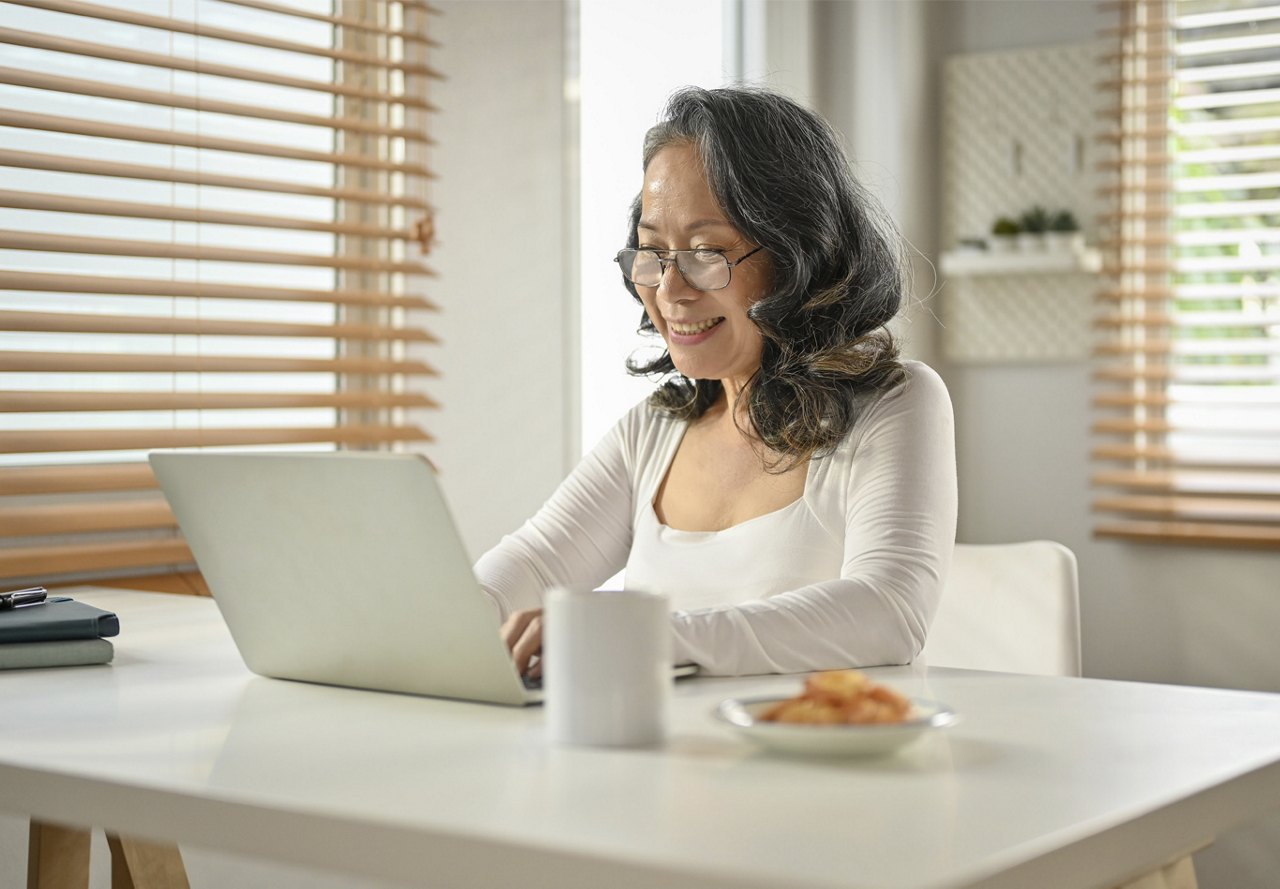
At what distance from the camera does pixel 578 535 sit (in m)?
1.79

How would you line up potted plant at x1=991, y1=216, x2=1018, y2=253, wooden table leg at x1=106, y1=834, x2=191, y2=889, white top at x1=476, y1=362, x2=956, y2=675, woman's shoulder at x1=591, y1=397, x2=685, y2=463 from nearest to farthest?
white top at x1=476, y1=362, x2=956, y2=675 < wooden table leg at x1=106, y1=834, x2=191, y2=889 < woman's shoulder at x1=591, y1=397, x2=685, y2=463 < potted plant at x1=991, y1=216, x2=1018, y2=253

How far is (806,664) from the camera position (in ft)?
4.18

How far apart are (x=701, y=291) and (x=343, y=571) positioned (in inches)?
29.5

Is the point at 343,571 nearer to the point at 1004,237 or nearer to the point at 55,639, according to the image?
the point at 55,639

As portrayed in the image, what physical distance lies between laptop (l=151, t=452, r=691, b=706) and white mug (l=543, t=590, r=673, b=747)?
0.12 m

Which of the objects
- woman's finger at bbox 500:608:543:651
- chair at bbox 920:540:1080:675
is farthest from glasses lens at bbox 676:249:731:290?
woman's finger at bbox 500:608:543:651

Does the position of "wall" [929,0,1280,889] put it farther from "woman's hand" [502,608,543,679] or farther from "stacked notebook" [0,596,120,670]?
"stacked notebook" [0,596,120,670]

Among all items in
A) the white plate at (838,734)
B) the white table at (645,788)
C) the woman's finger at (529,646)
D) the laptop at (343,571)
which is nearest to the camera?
the white table at (645,788)

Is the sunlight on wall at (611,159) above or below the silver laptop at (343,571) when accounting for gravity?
above

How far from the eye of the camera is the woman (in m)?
1.58

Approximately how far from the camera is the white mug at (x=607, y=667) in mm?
896

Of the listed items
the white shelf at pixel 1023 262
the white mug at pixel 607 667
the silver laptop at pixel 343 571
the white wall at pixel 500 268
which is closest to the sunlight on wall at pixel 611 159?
the white wall at pixel 500 268

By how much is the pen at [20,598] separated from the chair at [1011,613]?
0.98m

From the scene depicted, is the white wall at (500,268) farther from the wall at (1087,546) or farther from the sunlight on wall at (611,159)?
the wall at (1087,546)
